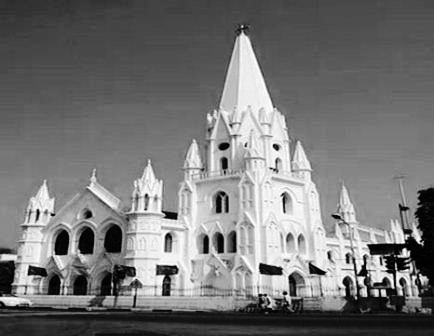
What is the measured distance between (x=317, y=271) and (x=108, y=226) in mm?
21030

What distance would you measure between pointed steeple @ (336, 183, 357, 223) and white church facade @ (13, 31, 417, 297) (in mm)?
8419

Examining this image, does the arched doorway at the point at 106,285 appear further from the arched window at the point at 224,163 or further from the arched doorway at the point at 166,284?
the arched window at the point at 224,163

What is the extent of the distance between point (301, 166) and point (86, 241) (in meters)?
24.8

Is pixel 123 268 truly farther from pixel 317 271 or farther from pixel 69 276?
pixel 317 271

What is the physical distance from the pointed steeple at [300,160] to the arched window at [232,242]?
11745 mm

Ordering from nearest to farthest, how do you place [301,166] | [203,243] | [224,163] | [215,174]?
[203,243]
[215,174]
[224,163]
[301,166]

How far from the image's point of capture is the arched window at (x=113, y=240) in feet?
135

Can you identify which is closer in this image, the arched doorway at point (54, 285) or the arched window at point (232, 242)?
the arched window at point (232, 242)

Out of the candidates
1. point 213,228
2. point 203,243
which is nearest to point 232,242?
point 213,228

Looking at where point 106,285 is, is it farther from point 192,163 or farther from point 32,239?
point 192,163

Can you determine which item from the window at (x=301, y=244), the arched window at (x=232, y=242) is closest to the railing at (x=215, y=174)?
the arched window at (x=232, y=242)

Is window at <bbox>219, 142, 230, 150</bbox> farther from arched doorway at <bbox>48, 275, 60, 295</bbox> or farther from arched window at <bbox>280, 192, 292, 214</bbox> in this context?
arched doorway at <bbox>48, 275, 60, 295</bbox>

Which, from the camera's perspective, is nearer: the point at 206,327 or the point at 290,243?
the point at 206,327

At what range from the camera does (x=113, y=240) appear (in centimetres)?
4169
